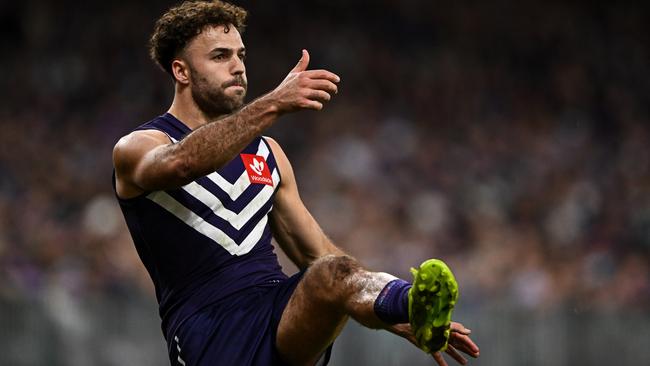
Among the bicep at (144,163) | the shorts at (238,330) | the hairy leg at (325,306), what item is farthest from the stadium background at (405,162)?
the hairy leg at (325,306)

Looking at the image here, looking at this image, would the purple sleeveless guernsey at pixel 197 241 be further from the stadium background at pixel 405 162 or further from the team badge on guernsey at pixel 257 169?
the stadium background at pixel 405 162

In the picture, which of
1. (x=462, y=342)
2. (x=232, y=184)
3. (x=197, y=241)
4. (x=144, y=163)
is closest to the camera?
(x=462, y=342)

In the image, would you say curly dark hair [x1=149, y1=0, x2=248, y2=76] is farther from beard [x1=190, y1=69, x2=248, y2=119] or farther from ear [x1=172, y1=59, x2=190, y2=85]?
beard [x1=190, y1=69, x2=248, y2=119]

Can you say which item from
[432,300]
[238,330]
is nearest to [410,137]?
[238,330]

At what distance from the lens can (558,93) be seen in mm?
14047

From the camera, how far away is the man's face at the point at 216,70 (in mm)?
5230

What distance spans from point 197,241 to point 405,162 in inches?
307

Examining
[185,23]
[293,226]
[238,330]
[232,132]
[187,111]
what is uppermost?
[185,23]

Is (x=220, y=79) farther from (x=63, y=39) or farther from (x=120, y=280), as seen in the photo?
(x=63, y=39)

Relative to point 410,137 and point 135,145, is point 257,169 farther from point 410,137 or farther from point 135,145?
point 410,137

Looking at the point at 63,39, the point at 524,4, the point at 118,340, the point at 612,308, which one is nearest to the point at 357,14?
the point at 524,4

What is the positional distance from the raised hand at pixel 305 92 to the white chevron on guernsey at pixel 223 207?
70cm

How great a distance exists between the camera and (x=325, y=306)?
454cm

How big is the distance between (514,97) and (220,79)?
9.24 m
